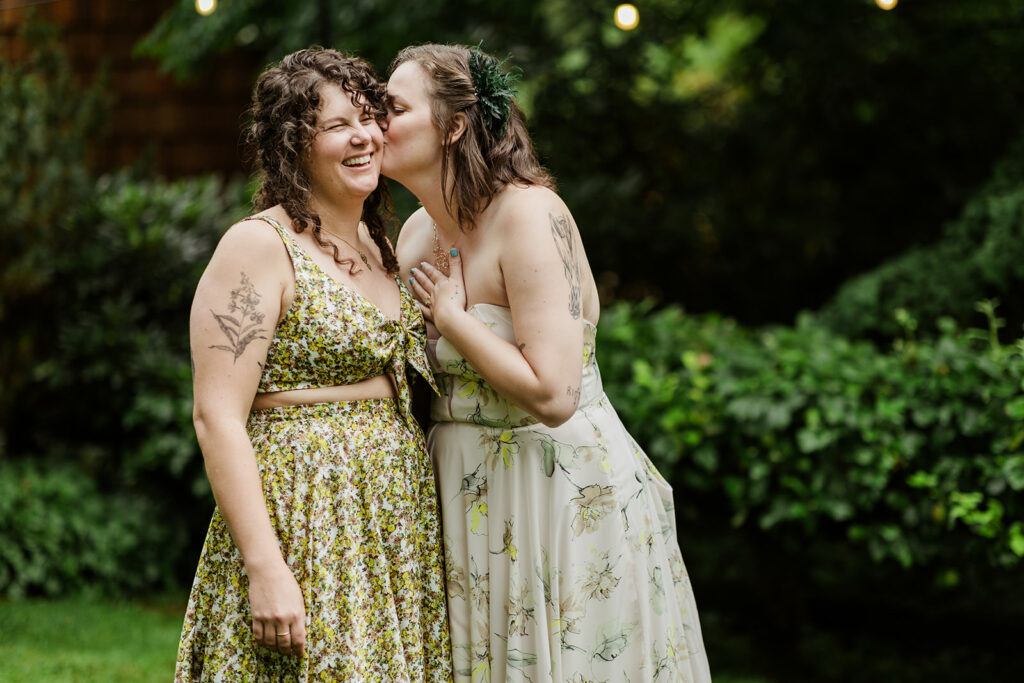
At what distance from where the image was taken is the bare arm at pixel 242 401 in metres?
1.95

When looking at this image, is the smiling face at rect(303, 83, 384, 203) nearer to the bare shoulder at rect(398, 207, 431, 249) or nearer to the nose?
the nose

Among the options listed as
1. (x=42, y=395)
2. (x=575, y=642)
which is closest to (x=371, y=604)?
(x=575, y=642)

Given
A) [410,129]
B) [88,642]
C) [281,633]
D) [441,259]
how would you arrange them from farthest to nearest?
[88,642]
[441,259]
[410,129]
[281,633]

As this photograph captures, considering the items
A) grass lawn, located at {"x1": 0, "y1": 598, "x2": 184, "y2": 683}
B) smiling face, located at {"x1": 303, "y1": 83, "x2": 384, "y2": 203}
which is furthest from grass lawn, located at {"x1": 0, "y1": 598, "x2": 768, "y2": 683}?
smiling face, located at {"x1": 303, "y1": 83, "x2": 384, "y2": 203}

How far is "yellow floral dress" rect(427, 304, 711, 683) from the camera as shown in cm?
227

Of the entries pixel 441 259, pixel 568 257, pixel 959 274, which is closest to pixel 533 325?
pixel 568 257

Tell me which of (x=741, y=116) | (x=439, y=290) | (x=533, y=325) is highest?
(x=741, y=116)

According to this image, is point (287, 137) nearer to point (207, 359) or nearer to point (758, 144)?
point (207, 359)

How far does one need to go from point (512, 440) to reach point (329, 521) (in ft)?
1.60

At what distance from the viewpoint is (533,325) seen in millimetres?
2170

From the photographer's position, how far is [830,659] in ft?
16.3

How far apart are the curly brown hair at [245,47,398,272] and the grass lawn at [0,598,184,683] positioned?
264 centimetres

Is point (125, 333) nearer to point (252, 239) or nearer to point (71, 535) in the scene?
point (71, 535)

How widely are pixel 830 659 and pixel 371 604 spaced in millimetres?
3604
